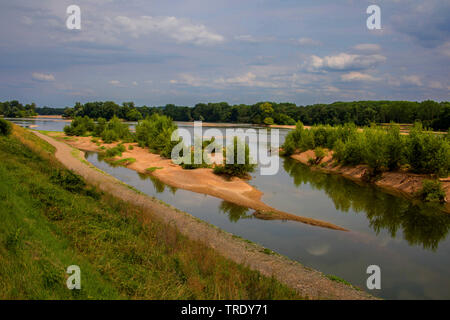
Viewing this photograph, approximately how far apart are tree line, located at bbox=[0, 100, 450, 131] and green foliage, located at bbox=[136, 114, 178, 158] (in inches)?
1581

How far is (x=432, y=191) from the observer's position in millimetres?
22109

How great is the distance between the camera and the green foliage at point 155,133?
42.5m

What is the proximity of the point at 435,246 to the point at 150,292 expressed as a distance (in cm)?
1461

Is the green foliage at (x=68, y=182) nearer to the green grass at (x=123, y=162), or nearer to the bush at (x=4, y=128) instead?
the bush at (x=4, y=128)

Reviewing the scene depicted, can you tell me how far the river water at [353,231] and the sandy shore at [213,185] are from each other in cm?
75

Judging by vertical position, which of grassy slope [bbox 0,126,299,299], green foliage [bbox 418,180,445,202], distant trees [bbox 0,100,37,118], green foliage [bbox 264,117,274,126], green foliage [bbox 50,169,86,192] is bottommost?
green foliage [bbox 418,180,445,202]

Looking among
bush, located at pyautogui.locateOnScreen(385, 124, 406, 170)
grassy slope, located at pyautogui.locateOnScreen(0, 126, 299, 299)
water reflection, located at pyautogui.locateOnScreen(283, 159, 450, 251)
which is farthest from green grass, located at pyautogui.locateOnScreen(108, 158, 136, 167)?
bush, located at pyautogui.locateOnScreen(385, 124, 406, 170)

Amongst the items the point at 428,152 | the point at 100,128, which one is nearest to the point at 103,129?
the point at 100,128

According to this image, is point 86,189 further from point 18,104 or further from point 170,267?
point 18,104

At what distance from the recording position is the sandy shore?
18422mm

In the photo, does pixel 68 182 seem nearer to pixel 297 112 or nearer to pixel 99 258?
pixel 99 258

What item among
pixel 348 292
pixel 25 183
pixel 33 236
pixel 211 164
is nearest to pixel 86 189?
pixel 25 183

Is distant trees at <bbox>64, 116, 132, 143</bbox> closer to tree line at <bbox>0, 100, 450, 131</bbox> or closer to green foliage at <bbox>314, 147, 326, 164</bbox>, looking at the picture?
tree line at <bbox>0, 100, 450, 131</bbox>

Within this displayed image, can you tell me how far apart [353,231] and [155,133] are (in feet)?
123
